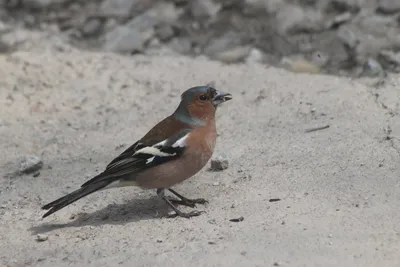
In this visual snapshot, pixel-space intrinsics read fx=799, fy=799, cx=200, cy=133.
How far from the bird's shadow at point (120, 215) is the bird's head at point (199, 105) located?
2.31ft

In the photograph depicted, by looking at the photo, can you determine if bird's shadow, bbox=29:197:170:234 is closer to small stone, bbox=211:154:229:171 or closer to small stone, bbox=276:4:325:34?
small stone, bbox=211:154:229:171

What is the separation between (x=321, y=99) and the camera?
7.11m

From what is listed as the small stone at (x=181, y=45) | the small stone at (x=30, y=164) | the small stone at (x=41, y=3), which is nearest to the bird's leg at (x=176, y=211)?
the small stone at (x=30, y=164)

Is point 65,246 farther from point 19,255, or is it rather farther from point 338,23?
point 338,23

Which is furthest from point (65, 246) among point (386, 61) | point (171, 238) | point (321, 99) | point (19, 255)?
point (386, 61)

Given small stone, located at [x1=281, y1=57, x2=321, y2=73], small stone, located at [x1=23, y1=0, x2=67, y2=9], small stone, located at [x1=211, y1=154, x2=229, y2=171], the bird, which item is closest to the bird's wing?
the bird

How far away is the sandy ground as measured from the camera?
196 inches

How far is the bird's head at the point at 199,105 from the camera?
589 cm

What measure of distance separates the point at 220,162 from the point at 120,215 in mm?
941

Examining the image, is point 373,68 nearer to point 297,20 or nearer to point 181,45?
point 297,20

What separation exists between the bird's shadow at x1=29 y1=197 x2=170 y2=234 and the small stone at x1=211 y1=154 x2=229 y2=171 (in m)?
0.53

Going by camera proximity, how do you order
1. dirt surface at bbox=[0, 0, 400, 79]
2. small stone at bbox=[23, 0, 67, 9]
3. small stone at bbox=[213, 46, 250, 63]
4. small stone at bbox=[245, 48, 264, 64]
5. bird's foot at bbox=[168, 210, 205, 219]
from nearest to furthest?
1. bird's foot at bbox=[168, 210, 205, 219]
2. dirt surface at bbox=[0, 0, 400, 79]
3. small stone at bbox=[245, 48, 264, 64]
4. small stone at bbox=[213, 46, 250, 63]
5. small stone at bbox=[23, 0, 67, 9]

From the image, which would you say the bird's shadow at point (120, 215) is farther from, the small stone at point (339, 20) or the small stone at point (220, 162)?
the small stone at point (339, 20)

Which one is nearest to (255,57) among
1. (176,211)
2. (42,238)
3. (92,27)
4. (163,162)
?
(92,27)
